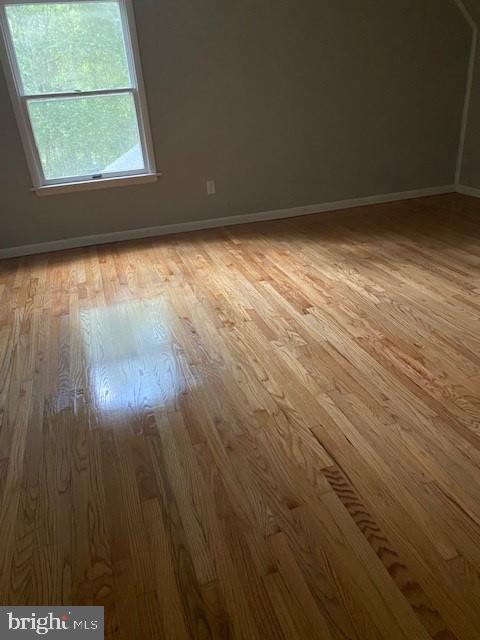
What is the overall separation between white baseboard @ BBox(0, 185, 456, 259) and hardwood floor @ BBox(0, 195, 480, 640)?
3.30 feet

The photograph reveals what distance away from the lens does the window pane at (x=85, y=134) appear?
139 inches

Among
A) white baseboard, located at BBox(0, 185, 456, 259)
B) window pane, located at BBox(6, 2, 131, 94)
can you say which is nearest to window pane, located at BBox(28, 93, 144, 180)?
window pane, located at BBox(6, 2, 131, 94)

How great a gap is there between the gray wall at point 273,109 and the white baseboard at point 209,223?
64 mm

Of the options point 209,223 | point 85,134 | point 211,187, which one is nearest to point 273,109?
point 211,187

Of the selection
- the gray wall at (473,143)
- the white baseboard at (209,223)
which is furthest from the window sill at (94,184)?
the gray wall at (473,143)

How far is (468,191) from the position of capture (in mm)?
4828

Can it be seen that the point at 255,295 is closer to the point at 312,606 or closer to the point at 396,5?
the point at 312,606

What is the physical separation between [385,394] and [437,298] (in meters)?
1.08

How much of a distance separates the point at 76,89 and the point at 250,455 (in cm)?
335

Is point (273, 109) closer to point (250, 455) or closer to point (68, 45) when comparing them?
point (68, 45)

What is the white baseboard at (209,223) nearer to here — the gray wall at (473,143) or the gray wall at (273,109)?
the gray wall at (273,109)

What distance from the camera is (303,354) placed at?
6.88 feet

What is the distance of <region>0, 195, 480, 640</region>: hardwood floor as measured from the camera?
109 centimetres

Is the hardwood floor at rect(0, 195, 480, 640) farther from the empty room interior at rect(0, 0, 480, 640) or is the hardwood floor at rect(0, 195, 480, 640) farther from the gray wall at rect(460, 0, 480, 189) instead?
the gray wall at rect(460, 0, 480, 189)
